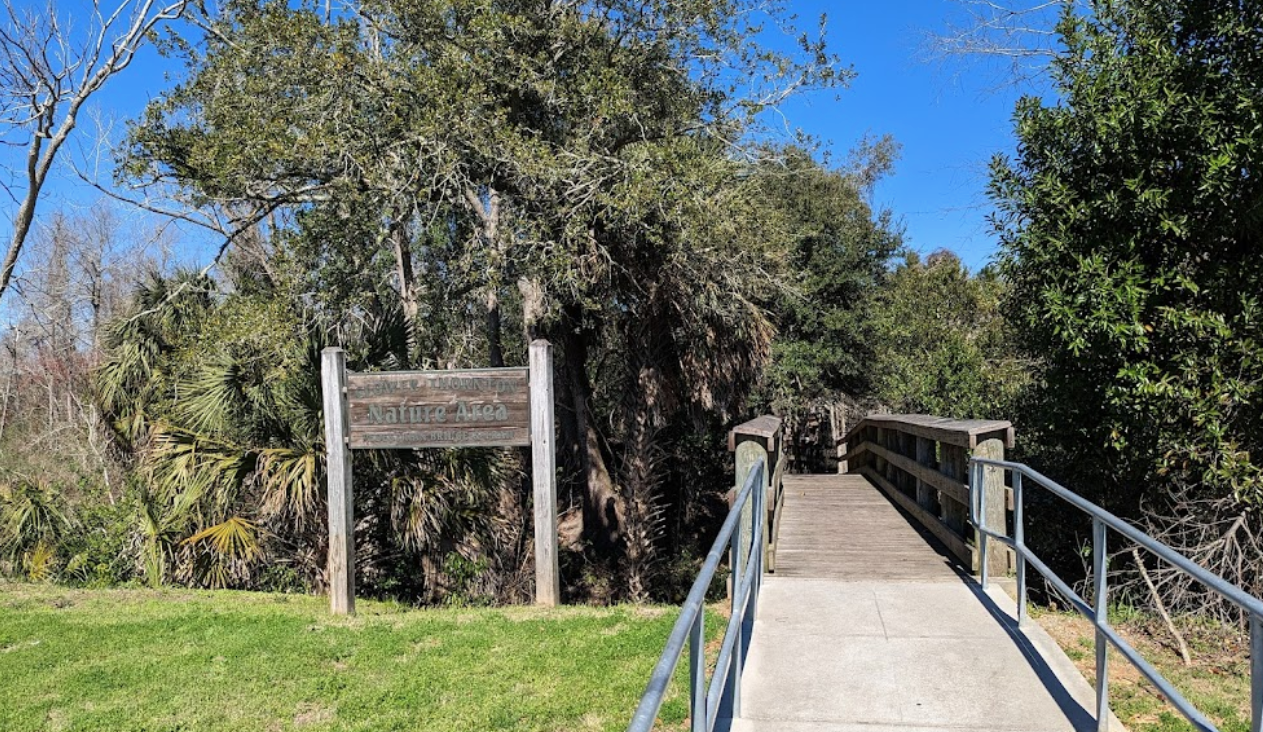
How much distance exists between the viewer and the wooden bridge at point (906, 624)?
3443 millimetres

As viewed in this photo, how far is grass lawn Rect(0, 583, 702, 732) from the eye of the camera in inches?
179

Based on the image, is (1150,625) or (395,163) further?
(395,163)

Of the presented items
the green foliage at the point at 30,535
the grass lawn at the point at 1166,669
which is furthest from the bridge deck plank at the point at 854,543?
the green foliage at the point at 30,535

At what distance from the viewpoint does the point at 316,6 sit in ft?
36.0

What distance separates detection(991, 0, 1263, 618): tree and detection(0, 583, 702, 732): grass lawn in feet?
15.3

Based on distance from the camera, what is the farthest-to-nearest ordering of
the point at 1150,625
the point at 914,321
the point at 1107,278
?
1. the point at 914,321
2. the point at 1107,278
3. the point at 1150,625

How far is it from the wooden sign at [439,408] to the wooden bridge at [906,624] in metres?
1.80

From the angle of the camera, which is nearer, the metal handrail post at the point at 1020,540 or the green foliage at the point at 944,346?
the metal handrail post at the point at 1020,540

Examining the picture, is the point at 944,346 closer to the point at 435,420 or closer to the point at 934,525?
the point at 934,525

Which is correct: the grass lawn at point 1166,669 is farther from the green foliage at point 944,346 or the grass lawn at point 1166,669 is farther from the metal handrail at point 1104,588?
the green foliage at point 944,346

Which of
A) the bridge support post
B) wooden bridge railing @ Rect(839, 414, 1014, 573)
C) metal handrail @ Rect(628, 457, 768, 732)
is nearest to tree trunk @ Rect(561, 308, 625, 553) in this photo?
wooden bridge railing @ Rect(839, 414, 1014, 573)

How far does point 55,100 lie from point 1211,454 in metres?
12.0

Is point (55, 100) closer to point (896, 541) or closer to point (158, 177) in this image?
point (158, 177)

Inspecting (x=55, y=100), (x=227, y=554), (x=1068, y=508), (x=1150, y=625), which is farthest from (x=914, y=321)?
(x=55, y=100)
